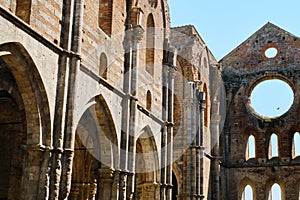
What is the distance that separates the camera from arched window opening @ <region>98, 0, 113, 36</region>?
1520 cm

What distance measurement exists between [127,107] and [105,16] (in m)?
3.01

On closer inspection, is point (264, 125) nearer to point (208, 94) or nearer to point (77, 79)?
point (208, 94)

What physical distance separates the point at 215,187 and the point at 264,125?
5.34m

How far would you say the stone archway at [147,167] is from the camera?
17625mm

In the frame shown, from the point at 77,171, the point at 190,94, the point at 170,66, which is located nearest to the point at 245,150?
the point at 190,94

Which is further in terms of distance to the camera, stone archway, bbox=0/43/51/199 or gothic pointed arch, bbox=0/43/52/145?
gothic pointed arch, bbox=0/43/52/145

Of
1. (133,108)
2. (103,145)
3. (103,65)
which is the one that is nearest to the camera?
(103,145)

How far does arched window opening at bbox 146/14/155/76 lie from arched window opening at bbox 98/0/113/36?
3739 millimetres

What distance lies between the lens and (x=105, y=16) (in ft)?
50.5

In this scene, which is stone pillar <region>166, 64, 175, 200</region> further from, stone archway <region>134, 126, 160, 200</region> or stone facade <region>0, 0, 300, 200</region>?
stone archway <region>134, 126, 160, 200</region>

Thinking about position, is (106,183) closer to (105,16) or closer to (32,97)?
(32,97)

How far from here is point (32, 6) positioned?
10.8 m

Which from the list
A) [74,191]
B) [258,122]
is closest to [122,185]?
[74,191]

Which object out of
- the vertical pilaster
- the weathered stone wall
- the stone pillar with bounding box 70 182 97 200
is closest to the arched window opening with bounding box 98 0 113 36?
the vertical pilaster
